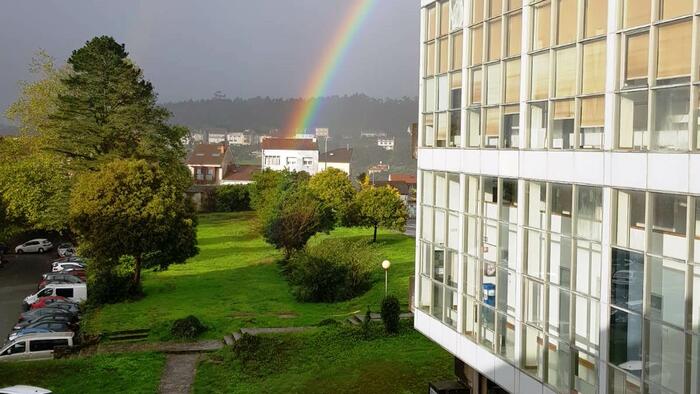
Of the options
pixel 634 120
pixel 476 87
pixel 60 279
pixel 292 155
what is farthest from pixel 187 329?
pixel 292 155

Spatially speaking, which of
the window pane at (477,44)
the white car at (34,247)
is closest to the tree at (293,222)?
the white car at (34,247)

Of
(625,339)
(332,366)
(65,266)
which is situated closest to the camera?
(625,339)

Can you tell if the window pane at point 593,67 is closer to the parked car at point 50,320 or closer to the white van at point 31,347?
the white van at point 31,347

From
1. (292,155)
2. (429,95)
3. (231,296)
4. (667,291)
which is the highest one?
(429,95)

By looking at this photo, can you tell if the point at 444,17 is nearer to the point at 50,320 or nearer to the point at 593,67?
the point at 593,67

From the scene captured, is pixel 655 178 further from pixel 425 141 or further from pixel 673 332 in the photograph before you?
pixel 425 141

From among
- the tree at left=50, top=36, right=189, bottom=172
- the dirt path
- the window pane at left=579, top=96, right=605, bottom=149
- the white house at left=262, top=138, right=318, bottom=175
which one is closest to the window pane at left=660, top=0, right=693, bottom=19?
the window pane at left=579, top=96, right=605, bottom=149

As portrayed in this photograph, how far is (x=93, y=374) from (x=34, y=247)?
96.8ft

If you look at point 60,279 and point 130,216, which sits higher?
point 130,216

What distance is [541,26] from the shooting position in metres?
10.4

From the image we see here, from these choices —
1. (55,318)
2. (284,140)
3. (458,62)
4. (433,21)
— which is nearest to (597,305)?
(458,62)

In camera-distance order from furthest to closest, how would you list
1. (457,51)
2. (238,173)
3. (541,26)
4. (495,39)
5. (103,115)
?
(238,173), (103,115), (457,51), (495,39), (541,26)

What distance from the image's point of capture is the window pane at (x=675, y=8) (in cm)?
761

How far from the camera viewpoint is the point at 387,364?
63.2ft
